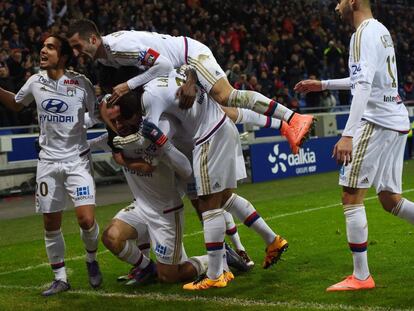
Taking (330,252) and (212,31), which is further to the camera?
(212,31)

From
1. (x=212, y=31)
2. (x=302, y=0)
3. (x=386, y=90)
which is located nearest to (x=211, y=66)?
(x=386, y=90)

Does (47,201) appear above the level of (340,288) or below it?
above

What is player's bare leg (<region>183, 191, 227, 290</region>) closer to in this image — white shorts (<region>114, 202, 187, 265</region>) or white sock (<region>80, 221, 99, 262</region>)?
white shorts (<region>114, 202, 187, 265</region>)

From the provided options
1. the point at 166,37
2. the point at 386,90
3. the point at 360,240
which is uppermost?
the point at 166,37

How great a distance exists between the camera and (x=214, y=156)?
21.6ft

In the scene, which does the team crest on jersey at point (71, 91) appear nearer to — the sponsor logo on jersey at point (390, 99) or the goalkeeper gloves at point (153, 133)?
the goalkeeper gloves at point (153, 133)

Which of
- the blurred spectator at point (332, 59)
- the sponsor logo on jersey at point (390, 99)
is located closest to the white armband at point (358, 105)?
the sponsor logo on jersey at point (390, 99)

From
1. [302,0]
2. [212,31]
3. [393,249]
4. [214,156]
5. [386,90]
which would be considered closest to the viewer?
[386,90]

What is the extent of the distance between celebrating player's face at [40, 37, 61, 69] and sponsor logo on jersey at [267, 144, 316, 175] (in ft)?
36.2

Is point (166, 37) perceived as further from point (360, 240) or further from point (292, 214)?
point (292, 214)

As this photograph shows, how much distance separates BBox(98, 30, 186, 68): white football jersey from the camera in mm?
6508

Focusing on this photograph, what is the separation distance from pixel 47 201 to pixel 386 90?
3.12 m

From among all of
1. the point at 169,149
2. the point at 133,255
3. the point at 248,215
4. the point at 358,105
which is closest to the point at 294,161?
the point at 248,215

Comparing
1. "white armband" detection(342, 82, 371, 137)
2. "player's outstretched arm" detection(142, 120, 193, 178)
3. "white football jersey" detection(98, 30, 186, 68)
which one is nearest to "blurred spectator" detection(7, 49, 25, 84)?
"white football jersey" detection(98, 30, 186, 68)
